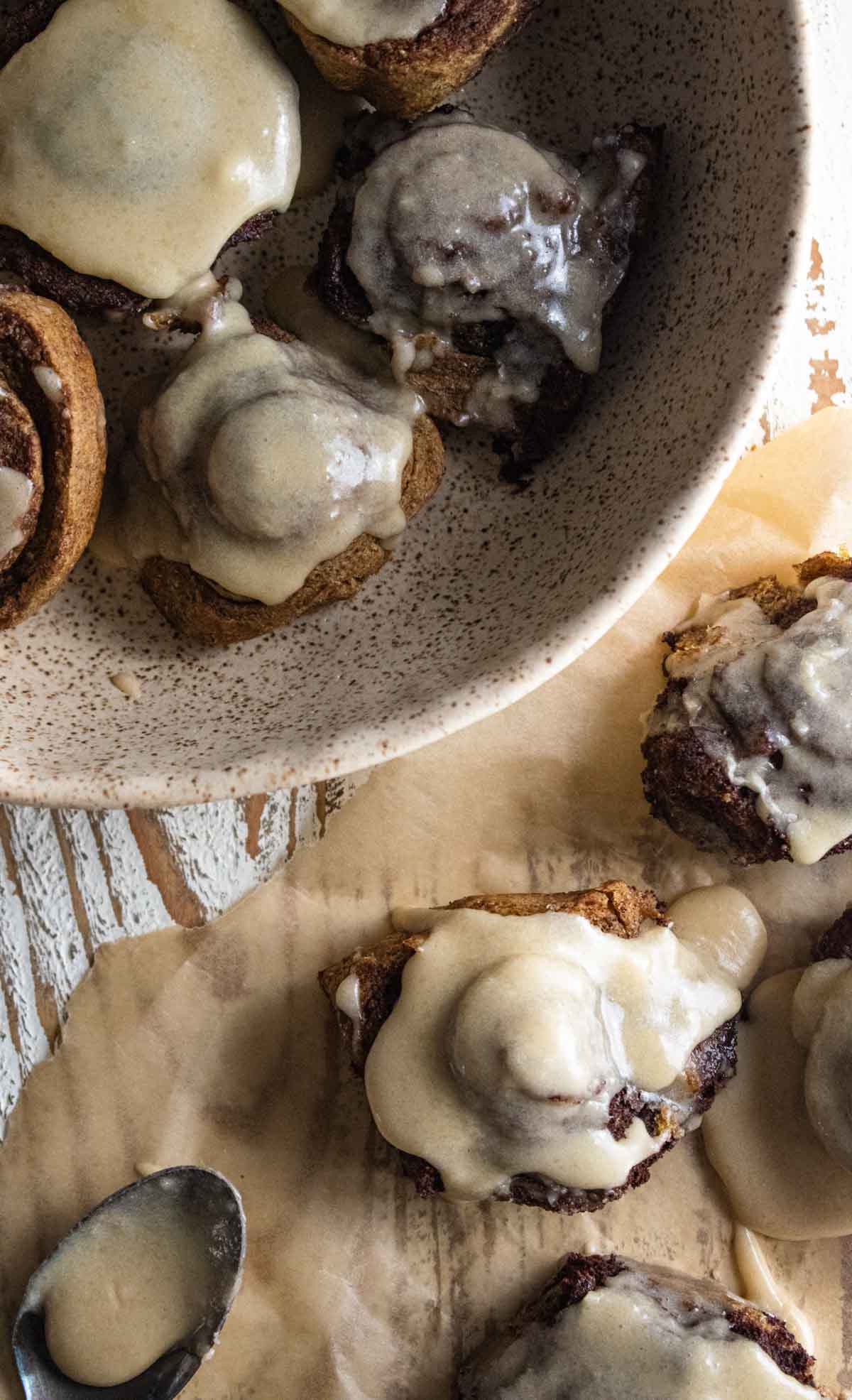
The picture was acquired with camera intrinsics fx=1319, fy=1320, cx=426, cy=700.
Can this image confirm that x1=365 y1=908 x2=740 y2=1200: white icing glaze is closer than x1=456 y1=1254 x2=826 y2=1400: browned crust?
Yes

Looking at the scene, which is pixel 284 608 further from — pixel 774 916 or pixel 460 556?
pixel 774 916

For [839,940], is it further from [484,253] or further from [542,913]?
[484,253]

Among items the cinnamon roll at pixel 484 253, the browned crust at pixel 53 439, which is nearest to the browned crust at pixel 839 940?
the cinnamon roll at pixel 484 253

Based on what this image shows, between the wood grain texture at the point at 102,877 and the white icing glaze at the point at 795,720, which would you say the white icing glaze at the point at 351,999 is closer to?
the wood grain texture at the point at 102,877

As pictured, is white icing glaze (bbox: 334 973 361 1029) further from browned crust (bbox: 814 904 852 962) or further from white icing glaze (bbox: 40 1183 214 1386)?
browned crust (bbox: 814 904 852 962)

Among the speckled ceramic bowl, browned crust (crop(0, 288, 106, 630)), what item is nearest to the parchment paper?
the speckled ceramic bowl

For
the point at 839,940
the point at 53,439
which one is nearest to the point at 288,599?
the point at 53,439
